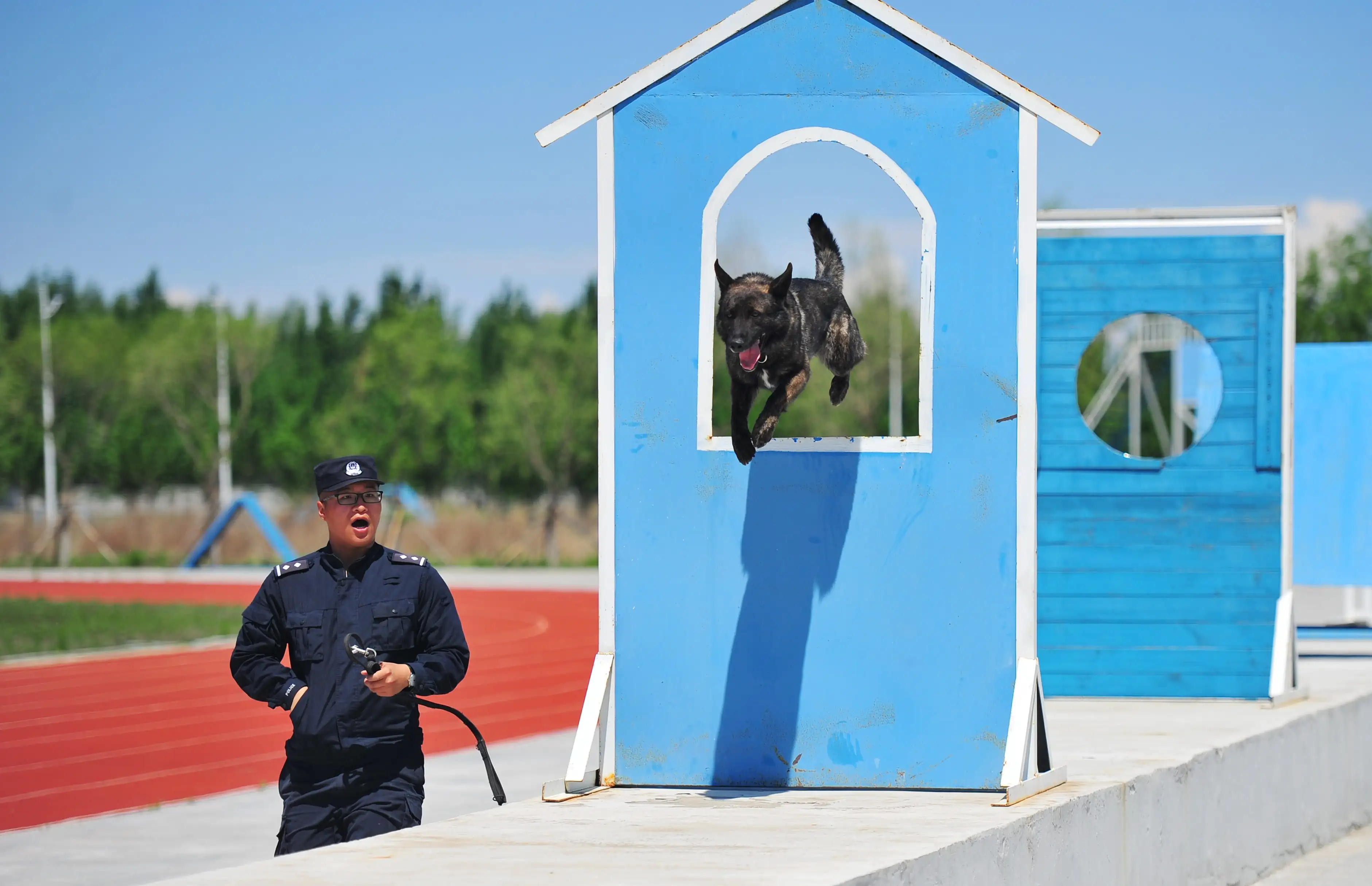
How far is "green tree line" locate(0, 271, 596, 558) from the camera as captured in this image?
172 feet

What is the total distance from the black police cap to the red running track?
618cm

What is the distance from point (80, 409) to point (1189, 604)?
48651 millimetres

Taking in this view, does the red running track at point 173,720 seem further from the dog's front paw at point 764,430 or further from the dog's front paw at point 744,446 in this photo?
the dog's front paw at point 764,430

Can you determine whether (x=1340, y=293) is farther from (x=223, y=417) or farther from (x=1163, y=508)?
(x=1163, y=508)

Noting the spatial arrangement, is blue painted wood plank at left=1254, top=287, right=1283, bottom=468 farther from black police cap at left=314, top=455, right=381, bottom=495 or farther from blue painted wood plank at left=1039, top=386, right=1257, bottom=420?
black police cap at left=314, top=455, right=381, bottom=495

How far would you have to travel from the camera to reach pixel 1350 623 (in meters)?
20.6

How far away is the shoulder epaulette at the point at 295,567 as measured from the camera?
6.04m

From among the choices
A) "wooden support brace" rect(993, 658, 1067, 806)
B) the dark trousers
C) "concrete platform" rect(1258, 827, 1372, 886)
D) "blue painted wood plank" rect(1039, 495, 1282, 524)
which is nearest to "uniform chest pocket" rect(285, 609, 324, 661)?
the dark trousers

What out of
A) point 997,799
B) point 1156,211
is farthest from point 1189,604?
point 997,799

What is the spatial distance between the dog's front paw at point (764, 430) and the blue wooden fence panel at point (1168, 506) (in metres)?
5.48

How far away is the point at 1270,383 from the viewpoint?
38.1 feet

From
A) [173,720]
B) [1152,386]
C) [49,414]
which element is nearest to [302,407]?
[49,414]

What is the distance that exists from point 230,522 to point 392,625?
138 feet

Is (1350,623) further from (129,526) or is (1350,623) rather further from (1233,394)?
(129,526)
